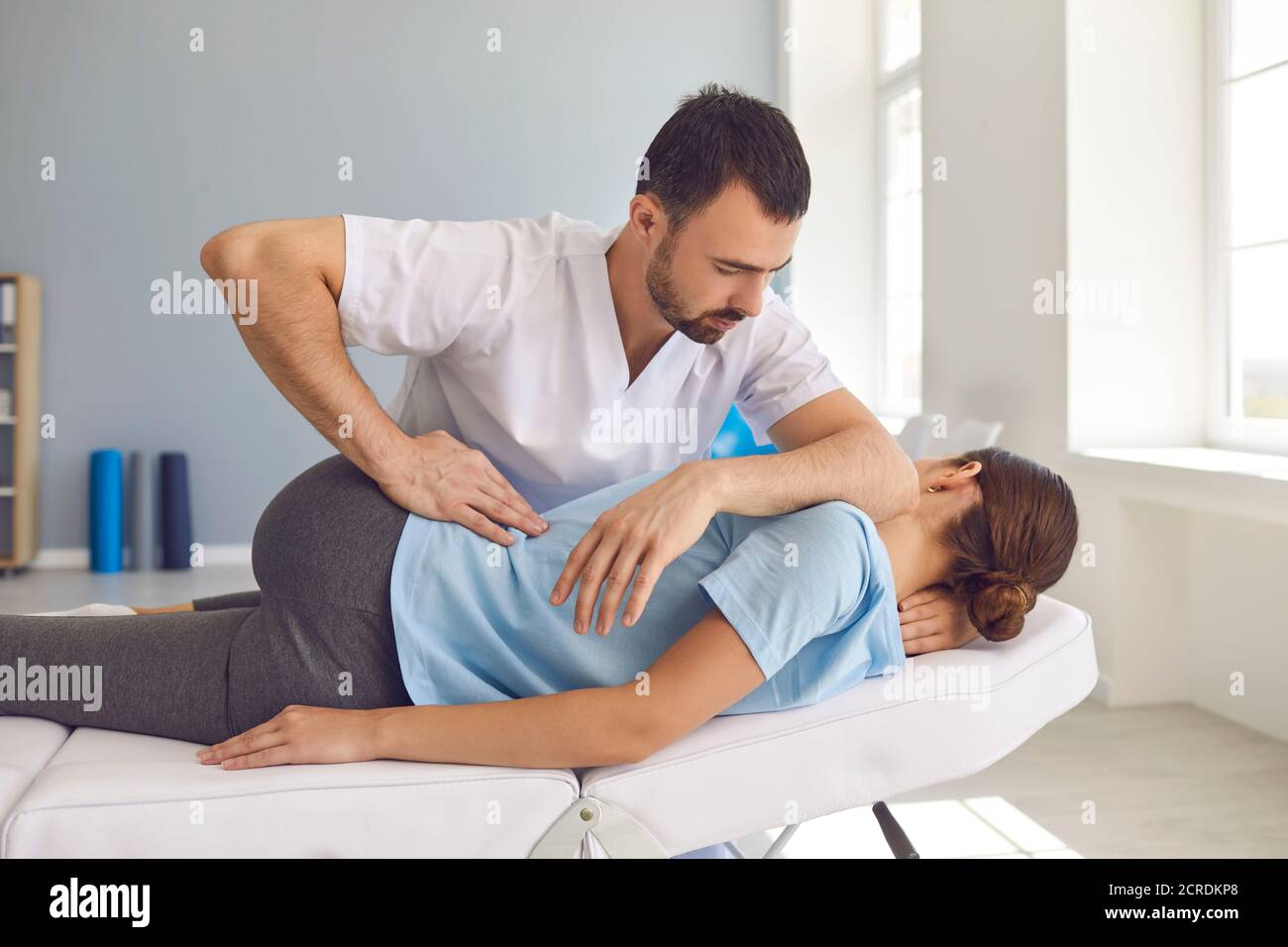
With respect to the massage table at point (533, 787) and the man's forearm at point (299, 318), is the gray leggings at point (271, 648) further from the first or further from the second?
the man's forearm at point (299, 318)

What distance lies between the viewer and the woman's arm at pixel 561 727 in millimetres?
1216

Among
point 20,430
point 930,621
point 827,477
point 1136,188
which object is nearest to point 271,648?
point 827,477

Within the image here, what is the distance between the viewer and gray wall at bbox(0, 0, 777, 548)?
5.26 metres

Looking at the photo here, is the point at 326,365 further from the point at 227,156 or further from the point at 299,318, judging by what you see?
the point at 227,156

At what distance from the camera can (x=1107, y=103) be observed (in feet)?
11.0

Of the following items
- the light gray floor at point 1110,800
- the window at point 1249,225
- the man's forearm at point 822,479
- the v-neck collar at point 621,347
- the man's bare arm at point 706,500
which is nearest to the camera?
the man's bare arm at point 706,500

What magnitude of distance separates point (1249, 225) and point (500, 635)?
110 inches

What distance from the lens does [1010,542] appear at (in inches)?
56.8

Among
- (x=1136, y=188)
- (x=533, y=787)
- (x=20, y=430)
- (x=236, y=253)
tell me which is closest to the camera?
(x=533, y=787)

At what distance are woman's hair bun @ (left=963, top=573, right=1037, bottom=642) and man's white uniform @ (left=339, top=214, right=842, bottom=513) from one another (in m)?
0.49

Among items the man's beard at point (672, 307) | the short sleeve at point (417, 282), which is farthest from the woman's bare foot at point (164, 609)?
the man's beard at point (672, 307)

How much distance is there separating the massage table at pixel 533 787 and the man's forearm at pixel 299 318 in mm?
513
